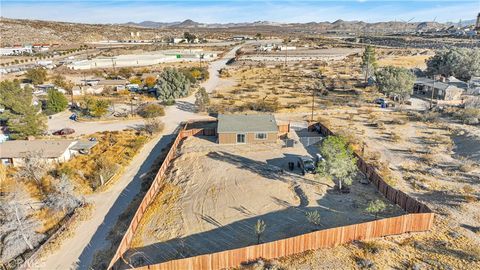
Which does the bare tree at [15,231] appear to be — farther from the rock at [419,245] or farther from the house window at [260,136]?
the rock at [419,245]

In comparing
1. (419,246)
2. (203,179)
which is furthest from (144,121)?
(419,246)

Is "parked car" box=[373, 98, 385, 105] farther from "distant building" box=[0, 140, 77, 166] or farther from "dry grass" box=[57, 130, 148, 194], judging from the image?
"distant building" box=[0, 140, 77, 166]

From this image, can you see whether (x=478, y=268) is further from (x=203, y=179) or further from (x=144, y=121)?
(x=144, y=121)

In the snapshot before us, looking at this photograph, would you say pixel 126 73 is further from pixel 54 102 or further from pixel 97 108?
pixel 97 108

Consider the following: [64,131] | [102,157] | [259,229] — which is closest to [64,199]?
[102,157]

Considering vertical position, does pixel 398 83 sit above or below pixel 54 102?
above

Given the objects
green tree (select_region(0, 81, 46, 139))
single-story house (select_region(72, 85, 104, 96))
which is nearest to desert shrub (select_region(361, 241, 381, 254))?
green tree (select_region(0, 81, 46, 139))
